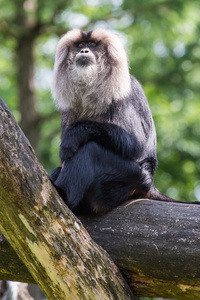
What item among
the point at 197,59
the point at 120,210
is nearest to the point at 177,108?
the point at 197,59

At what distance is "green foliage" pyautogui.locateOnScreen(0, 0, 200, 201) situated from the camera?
32.0ft

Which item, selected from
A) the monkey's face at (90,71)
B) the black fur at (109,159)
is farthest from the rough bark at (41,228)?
the monkey's face at (90,71)

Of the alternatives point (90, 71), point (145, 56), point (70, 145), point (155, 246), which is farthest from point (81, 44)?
point (145, 56)

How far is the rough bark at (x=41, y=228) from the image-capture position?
294 cm

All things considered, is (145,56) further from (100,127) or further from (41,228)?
(41,228)

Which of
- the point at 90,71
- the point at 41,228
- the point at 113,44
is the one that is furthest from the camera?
the point at 113,44

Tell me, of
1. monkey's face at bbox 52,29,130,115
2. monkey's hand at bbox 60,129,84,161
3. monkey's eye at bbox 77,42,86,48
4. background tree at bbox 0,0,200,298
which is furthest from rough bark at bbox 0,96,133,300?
background tree at bbox 0,0,200,298

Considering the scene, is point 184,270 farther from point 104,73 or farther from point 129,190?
A: point 104,73

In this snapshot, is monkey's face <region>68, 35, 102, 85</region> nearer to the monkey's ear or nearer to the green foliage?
the monkey's ear

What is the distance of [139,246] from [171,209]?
14.9 inches

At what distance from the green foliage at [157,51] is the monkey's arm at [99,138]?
545cm

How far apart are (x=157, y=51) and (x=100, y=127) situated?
7.73 meters

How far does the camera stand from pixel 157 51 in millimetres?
11320

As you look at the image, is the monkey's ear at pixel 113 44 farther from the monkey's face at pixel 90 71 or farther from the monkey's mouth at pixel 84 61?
the monkey's mouth at pixel 84 61
